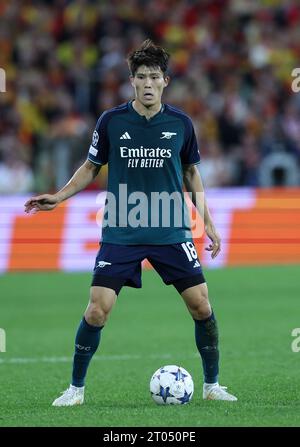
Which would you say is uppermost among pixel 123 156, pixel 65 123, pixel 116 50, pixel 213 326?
pixel 116 50

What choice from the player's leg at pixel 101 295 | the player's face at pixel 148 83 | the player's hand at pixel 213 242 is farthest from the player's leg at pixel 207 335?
the player's face at pixel 148 83

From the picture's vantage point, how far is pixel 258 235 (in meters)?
17.6

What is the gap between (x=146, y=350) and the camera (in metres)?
10.7

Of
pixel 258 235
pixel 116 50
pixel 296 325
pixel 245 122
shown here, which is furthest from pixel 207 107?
pixel 296 325

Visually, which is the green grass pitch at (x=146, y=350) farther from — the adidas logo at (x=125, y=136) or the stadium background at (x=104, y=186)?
the adidas logo at (x=125, y=136)

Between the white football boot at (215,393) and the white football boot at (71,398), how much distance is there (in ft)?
2.80

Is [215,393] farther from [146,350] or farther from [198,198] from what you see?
[146,350]

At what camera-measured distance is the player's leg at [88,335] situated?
7441mm

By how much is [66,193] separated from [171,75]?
45.0ft

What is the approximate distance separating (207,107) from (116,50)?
213 cm

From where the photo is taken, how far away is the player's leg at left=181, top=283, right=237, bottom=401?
7582 millimetres

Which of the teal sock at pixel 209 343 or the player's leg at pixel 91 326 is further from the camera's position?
the teal sock at pixel 209 343

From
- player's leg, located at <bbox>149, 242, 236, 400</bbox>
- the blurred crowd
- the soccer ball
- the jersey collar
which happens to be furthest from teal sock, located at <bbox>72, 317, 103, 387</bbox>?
the blurred crowd
